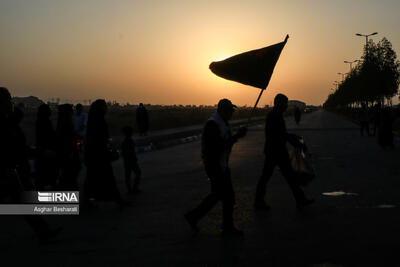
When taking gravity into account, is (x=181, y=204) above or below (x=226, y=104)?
below

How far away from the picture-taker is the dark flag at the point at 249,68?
7531 millimetres

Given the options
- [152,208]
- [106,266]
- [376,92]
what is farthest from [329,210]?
[376,92]

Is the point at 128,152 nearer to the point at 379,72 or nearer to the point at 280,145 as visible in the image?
the point at 280,145

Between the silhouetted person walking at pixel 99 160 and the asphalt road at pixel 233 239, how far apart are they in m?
0.33

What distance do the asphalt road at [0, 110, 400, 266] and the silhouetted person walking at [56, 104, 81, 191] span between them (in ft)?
2.28

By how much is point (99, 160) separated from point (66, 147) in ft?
3.24

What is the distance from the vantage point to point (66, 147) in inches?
380

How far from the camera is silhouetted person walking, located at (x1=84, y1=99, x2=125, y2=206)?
8875mm

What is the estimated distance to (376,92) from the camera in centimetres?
6738

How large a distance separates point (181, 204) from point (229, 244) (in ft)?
9.81

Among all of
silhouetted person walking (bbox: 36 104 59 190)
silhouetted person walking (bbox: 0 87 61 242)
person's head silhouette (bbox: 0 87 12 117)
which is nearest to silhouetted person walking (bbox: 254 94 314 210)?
silhouetted person walking (bbox: 36 104 59 190)

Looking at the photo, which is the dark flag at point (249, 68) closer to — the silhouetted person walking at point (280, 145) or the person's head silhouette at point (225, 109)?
the person's head silhouette at point (225, 109)

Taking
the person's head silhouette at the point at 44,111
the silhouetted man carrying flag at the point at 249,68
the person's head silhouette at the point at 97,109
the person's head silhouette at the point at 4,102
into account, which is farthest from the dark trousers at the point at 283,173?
the person's head silhouette at the point at 4,102

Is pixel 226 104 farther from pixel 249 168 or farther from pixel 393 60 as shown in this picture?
pixel 393 60
